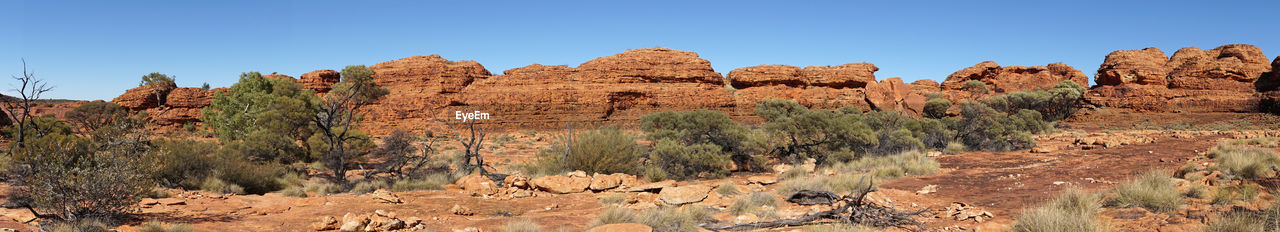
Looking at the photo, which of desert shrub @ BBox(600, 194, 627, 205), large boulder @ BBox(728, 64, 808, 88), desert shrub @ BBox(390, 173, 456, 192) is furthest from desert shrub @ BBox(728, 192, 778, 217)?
large boulder @ BBox(728, 64, 808, 88)

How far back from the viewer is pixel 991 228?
17.1 ft

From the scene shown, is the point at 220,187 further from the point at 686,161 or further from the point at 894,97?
the point at 894,97

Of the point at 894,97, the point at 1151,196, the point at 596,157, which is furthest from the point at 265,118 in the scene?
the point at 894,97

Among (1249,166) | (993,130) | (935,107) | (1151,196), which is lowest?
(1151,196)

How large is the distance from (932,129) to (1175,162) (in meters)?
7.94

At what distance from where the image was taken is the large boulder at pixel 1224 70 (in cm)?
4278

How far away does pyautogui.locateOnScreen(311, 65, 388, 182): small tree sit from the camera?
10.8 meters

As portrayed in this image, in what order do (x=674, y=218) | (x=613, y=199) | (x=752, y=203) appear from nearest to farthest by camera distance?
(x=674, y=218)
(x=752, y=203)
(x=613, y=199)

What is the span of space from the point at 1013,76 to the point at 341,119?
6098 centimetres

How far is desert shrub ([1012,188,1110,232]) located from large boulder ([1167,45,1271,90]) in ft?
175

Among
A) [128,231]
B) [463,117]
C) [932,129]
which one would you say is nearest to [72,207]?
[128,231]

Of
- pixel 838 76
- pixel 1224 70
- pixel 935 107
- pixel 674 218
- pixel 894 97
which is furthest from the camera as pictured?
pixel 838 76

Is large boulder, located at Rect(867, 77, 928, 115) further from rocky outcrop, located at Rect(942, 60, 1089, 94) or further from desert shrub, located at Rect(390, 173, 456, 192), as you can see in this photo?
desert shrub, located at Rect(390, 173, 456, 192)

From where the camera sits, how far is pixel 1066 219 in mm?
4727
